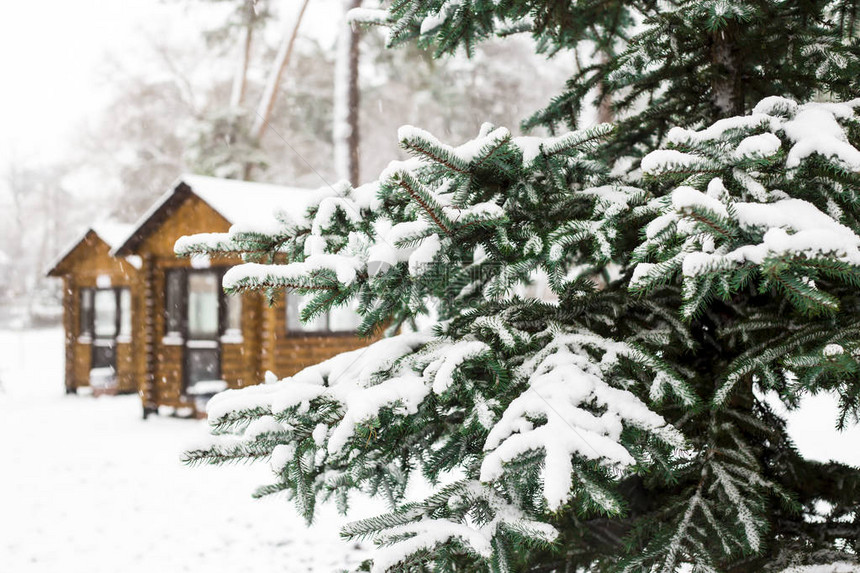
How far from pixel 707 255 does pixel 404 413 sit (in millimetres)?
990

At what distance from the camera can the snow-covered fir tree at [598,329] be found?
1.60 m

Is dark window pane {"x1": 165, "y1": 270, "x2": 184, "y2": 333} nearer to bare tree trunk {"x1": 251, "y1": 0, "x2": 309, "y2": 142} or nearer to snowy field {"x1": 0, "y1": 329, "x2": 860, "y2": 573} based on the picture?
snowy field {"x1": 0, "y1": 329, "x2": 860, "y2": 573}

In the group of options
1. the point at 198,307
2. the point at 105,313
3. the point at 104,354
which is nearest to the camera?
the point at 198,307

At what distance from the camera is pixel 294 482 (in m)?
2.03

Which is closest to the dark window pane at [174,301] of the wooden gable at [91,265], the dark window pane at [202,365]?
the dark window pane at [202,365]

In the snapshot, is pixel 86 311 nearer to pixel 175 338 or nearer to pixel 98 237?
pixel 98 237

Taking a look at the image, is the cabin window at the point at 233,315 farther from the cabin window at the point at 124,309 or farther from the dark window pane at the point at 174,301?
the cabin window at the point at 124,309

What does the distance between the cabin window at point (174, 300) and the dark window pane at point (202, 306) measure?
0.50 feet

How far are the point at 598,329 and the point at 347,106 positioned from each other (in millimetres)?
11020

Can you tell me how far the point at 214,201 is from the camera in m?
10.0

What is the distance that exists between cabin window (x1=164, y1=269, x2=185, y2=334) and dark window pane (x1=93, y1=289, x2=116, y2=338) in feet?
14.5

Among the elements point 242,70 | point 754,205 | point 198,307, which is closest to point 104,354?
point 198,307

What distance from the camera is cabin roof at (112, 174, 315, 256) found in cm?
1002

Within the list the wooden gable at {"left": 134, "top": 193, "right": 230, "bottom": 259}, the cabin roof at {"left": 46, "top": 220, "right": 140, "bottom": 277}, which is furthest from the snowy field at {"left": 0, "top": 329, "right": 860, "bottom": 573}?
the cabin roof at {"left": 46, "top": 220, "right": 140, "bottom": 277}
